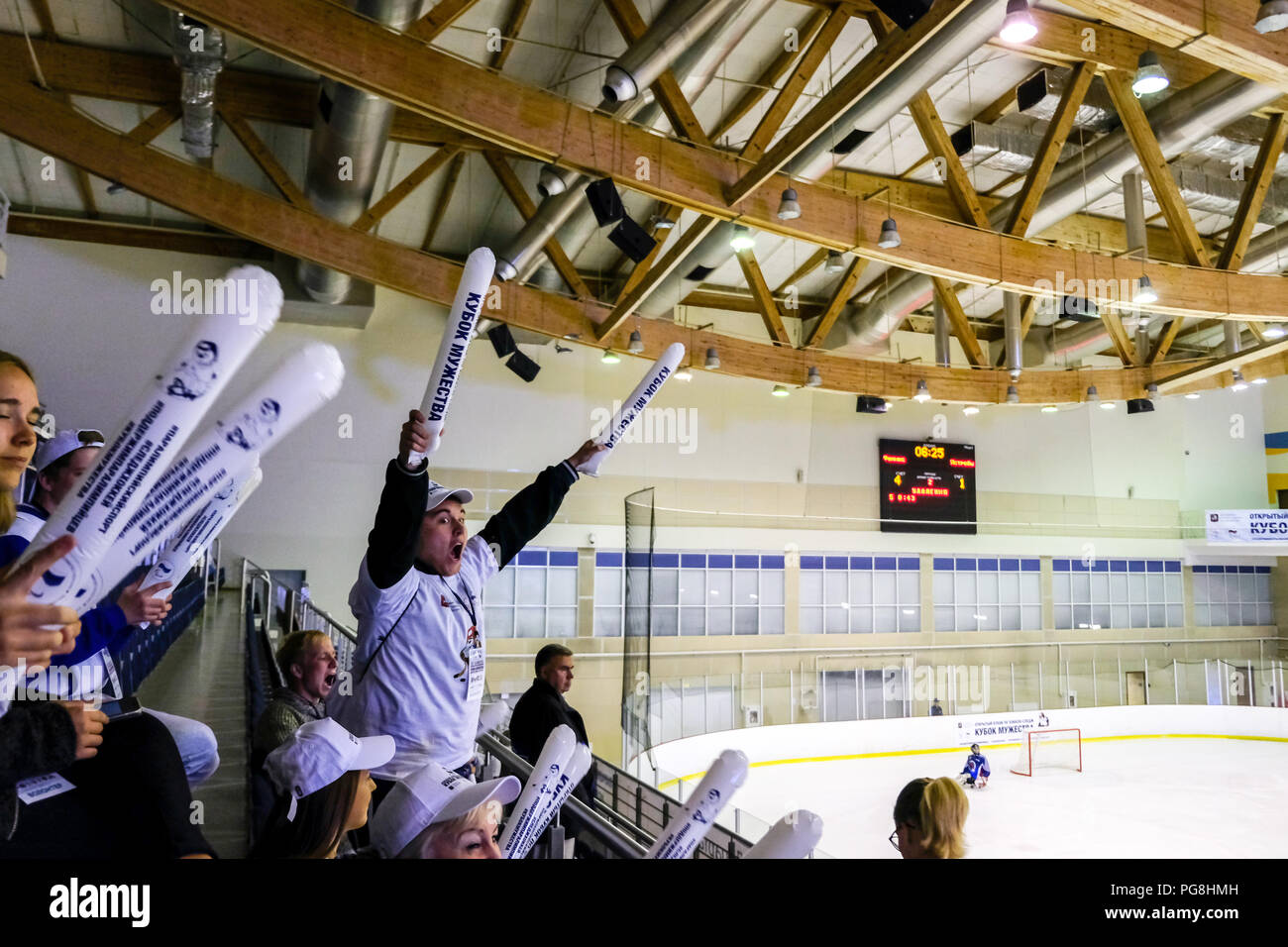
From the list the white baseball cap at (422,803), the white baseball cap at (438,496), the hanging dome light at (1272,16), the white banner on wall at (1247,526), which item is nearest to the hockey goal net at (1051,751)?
the white banner on wall at (1247,526)

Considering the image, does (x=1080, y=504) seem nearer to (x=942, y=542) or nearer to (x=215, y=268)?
(x=942, y=542)

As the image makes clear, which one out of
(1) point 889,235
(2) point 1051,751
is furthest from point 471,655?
(2) point 1051,751

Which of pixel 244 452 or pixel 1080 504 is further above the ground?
pixel 1080 504

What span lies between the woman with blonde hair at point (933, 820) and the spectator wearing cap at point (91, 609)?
152 cm

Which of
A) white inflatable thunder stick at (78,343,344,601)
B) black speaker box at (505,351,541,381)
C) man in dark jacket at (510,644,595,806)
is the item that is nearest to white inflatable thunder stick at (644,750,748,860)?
white inflatable thunder stick at (78,343,344,601)

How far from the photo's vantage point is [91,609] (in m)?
1.41

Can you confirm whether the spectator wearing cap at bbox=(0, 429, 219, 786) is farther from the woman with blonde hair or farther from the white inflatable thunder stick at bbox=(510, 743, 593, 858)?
the woman with blonde hair

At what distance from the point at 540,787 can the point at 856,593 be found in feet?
41.5

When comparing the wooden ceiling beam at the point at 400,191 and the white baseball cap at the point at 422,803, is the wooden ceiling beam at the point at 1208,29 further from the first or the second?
the wooden ceiling beam at the point at 400,191

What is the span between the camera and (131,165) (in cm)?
633

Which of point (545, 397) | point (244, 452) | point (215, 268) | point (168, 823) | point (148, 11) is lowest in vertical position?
point (168, 823)

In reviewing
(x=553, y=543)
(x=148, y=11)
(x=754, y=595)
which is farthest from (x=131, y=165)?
(x=754, y=595)

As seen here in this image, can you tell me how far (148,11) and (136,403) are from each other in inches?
292

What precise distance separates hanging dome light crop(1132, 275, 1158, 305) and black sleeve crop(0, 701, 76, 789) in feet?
27.3
